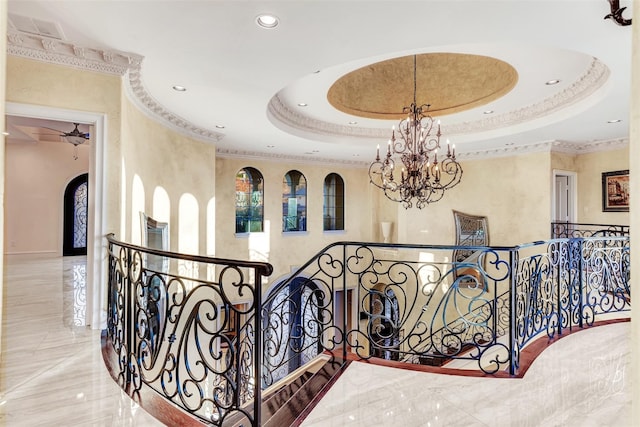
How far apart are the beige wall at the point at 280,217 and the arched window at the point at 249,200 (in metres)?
0.17

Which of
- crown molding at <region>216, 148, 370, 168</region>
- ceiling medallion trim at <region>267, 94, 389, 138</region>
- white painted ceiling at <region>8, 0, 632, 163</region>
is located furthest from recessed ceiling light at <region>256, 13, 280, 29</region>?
crown molding at <region>216, 148, 370, 168</region>

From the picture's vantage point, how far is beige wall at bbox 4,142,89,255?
8.46 m

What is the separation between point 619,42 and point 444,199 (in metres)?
6.42

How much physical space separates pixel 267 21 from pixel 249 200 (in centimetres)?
692

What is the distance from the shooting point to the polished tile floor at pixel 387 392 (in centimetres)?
225

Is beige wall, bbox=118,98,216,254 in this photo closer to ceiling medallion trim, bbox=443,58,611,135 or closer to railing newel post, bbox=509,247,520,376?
railing newel post, bbox=509,247,520,376

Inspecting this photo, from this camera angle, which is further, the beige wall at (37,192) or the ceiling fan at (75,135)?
the beige wall at (37,192)

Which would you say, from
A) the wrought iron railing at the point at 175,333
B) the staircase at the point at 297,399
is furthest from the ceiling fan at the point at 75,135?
the staircase at the point at 297,399

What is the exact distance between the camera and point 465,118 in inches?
277

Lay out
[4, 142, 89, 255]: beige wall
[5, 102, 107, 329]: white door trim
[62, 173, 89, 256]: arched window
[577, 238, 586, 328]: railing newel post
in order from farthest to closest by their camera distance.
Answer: [62, 173, 89, 256]: arched window → [4, 142, 89, 255]: beige wall → [577, 238, 586, 328]: railing newel post → [5, 102, 107, 329]: white door trim

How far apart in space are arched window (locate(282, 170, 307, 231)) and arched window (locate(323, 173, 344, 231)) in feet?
2.66

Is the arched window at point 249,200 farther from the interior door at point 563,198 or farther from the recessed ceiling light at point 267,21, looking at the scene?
the interior door at point 563,198

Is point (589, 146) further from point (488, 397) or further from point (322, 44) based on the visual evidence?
point (488, 397)

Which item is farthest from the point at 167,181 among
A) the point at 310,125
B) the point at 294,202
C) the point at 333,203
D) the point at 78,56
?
the point at 333,203
